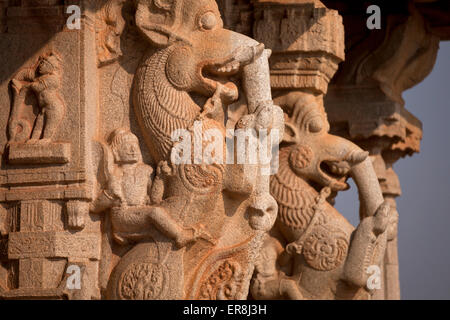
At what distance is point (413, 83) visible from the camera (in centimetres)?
1457

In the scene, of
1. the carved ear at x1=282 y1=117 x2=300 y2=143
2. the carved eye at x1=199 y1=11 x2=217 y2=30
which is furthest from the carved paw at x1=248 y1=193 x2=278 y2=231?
the carved ear at x1=282 y1=117 x2=300 y2=143

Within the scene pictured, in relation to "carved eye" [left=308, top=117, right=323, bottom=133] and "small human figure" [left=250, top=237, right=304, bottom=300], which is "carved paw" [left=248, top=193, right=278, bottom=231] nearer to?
"small human figure" [left=250, top=237, right=304, bottom=300]

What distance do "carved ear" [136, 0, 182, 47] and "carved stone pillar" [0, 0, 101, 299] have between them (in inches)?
15.5

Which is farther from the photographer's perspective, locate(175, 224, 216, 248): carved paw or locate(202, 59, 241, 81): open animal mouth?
locate(202, 59, 241, 81): open animal mouth

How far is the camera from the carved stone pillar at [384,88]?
45.8 feet

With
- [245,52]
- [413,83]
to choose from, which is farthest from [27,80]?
[413,83]

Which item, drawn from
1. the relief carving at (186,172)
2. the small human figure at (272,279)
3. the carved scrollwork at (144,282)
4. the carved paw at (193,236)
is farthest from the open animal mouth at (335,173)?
the carved scrollwork at (144,282)

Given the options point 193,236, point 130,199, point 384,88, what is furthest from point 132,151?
point 384,88

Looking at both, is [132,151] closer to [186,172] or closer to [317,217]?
[186,172]

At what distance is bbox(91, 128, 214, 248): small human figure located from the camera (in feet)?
30.6

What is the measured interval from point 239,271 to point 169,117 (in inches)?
47.9

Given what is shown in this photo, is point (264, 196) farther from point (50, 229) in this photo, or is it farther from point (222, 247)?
point (50, 229)

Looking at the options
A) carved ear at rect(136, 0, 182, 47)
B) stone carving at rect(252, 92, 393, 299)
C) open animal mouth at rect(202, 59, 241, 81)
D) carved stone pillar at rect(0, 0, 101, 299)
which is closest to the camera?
carved stone pillar at rect(0, 0, 101, 299)

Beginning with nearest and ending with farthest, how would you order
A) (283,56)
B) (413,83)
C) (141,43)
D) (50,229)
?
(50,229) → (141,43) → (283,56) → (413,83)
